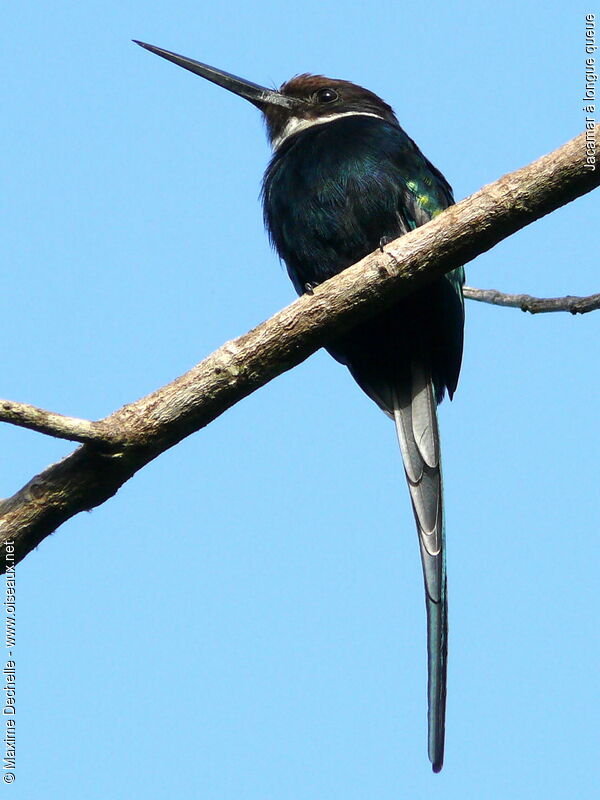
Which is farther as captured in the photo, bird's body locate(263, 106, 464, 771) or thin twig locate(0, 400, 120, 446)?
bird's body locate(263, 106, 464, 771)

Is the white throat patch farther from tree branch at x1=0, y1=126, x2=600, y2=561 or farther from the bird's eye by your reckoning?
tree branch at x1=0, y1=126, x2=600, y2=561

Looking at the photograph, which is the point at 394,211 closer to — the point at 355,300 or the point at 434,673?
the point at 355,300

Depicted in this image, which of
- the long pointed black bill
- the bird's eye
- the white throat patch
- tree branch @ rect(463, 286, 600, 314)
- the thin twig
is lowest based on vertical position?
the thin twig

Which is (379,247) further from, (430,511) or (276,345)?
(430,511)

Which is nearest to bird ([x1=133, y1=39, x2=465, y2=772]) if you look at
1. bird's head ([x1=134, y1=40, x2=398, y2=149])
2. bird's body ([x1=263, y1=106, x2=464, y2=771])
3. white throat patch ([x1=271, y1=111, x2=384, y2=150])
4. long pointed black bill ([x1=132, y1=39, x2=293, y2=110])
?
bird's body ([x1=263, y1=106, x2=464, y2=771])

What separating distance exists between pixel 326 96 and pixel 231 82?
605 millimetres

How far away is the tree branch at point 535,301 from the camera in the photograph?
4.17 meters

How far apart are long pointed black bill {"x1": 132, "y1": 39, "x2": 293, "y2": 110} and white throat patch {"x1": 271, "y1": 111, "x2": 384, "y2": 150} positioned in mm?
125

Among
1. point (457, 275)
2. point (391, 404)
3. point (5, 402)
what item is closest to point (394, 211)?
point (457, 275)

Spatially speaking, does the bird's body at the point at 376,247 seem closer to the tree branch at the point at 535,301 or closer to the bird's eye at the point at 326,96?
the tree branch at the point at 535,301

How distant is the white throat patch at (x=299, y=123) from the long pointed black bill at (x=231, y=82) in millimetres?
125

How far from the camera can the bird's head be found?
544 cm

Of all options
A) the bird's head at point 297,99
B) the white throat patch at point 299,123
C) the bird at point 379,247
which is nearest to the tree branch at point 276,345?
the bird at point 379,247

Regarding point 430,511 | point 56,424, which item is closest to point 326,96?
point 430,511
